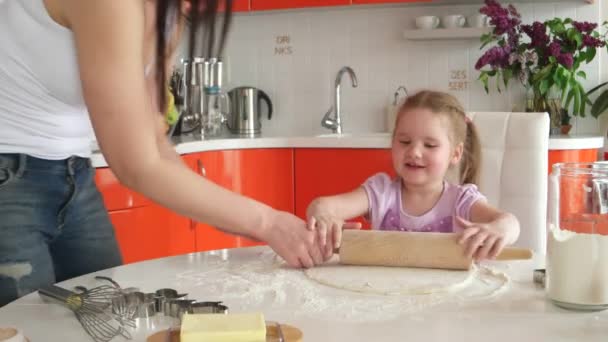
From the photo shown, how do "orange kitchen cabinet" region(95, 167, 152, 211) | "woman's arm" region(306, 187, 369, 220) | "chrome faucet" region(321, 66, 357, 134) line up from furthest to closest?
"chrome faucet" region(321, 66, 357, 134), "orange kitchen cabinet" region(95, 167, 152, 211), "woman's arm" region(306, 187, 369, 220)

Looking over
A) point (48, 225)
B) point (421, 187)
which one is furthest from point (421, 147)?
point (48, 225)

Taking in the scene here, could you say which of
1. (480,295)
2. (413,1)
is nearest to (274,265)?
(480,295)

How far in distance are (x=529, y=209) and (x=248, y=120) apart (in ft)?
6.62

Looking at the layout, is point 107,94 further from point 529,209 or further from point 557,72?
point 557,72

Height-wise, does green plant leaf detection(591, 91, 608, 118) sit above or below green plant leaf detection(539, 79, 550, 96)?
below

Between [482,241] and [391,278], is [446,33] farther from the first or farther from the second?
[391,278]

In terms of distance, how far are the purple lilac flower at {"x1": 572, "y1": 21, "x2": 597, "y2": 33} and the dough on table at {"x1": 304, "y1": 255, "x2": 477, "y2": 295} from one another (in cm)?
205

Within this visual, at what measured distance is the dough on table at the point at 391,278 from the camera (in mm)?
1275

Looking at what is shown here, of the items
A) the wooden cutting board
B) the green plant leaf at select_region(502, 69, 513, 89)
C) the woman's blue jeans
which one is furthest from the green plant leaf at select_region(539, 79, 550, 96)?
the wooden cutting board

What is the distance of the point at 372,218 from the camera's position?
1.96m

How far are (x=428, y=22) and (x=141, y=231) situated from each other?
4.96 ft

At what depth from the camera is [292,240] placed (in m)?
1.39

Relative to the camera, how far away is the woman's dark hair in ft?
3.92

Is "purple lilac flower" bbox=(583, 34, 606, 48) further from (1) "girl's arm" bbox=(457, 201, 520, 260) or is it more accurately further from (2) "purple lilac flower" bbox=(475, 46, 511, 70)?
(1) "girl's arm" bbox=(457, 201, 520, 260)
